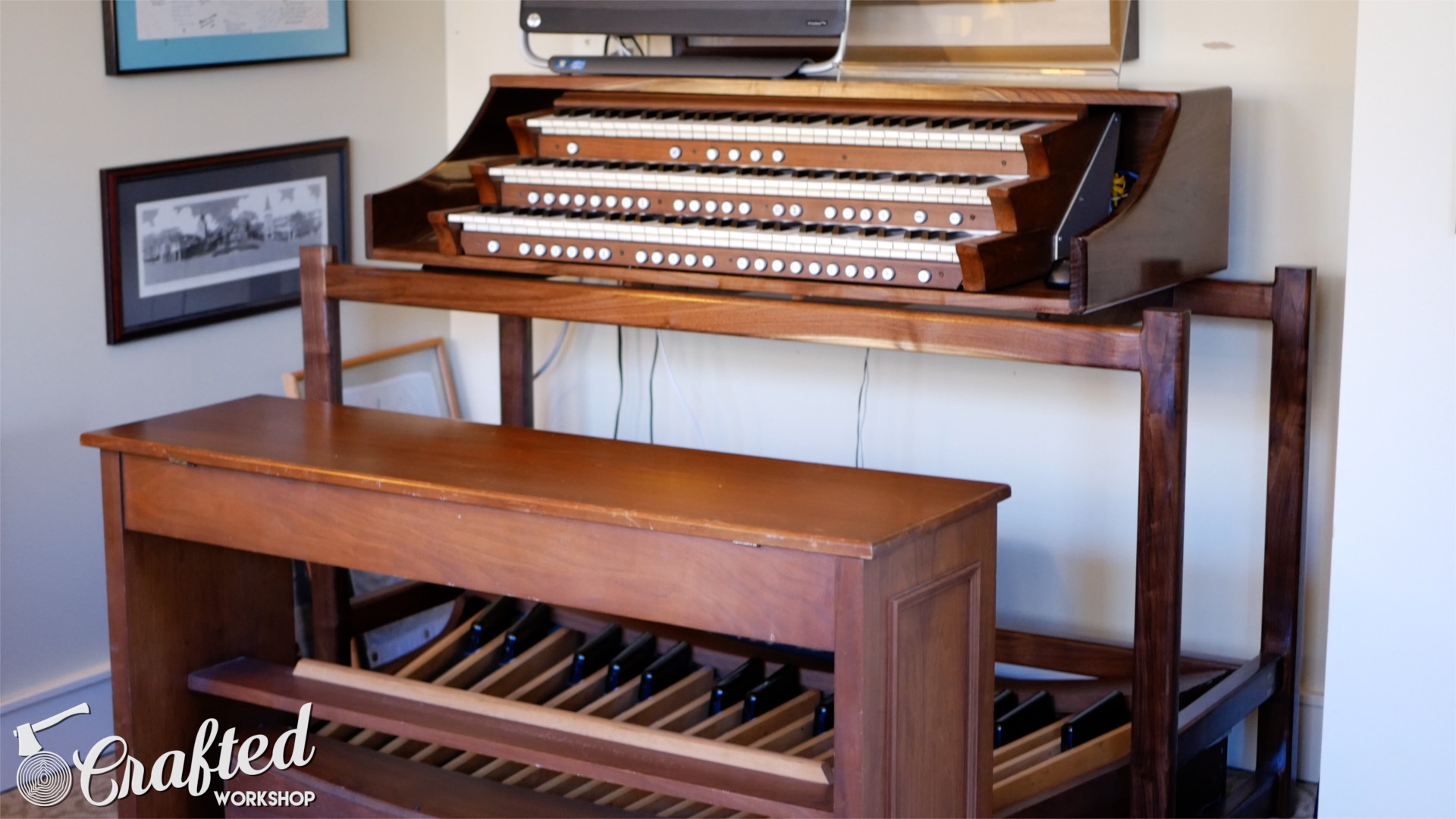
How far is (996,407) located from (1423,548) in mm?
1137

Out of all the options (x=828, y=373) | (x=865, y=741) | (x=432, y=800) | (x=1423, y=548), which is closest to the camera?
(x=865, y=741)

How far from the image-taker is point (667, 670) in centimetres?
289

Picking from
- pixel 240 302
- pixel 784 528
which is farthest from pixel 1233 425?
pixel 240 302

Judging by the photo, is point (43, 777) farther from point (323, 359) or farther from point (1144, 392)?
point (1144, 392)

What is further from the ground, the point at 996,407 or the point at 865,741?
the point at 996,407

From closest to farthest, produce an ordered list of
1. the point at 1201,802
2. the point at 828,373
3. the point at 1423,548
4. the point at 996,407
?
the point at 1423,548 → the point at 1201,802 → the point at 996,407 → the point at 828,373

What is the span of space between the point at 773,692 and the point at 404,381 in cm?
130

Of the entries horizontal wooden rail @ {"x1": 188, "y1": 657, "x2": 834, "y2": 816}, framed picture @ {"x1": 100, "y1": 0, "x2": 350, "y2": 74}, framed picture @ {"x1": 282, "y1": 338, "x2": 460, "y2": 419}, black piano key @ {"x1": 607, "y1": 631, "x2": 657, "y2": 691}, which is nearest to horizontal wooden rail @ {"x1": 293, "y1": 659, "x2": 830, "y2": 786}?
horizontal wooden rail @ {"x1": 188, "y1": 657, "x2": 834, "y2": 816}

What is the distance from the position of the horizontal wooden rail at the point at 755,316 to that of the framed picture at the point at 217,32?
0.57 m

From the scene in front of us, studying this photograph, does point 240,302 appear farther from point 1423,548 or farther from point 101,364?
point 1423,548

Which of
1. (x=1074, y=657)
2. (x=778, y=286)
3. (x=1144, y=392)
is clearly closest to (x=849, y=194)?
(x=778, y=286)

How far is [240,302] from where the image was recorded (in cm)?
320

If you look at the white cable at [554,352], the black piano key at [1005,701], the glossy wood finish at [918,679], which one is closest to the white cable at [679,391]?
the white cable at [554,352]

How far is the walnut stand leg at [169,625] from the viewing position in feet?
7.83
